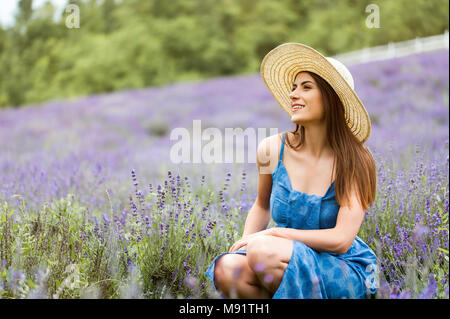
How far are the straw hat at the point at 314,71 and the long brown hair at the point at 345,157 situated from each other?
5 centimetres

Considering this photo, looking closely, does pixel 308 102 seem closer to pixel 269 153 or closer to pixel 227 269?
pixel 269 153

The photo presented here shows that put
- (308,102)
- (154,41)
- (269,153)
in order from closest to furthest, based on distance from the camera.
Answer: (308,102), (269,153), (154,41)

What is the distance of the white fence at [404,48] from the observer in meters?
11.5

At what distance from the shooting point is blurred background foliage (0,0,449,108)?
72.6 ft

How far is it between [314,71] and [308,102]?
16 centimetres

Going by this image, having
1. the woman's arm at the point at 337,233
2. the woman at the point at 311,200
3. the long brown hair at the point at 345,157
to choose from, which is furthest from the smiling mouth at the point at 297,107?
the woman's arm at the point at 337,233

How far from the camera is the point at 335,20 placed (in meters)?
22.2

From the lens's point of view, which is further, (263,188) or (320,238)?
(263,188)

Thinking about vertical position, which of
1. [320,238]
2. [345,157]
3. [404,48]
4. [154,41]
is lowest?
[320,238]

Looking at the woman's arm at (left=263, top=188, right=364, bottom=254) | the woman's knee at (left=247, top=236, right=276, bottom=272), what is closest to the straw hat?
the woman's arm at (left=263, top=188, right=364, bottom=254)

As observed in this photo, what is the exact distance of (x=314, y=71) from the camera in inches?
81.3

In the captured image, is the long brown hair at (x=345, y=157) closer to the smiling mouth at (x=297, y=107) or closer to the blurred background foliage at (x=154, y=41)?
the smiling mouth at (x=297, y=107)

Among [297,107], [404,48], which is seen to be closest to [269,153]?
[297,107]
